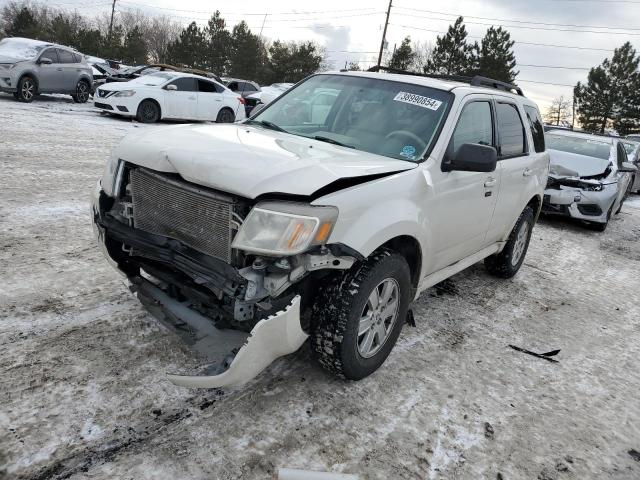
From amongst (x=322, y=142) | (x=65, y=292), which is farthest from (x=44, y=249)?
(x=322, y=142)

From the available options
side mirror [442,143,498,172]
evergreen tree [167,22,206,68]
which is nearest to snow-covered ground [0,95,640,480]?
side mirror [442,143,498,172]

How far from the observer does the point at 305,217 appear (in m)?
2.55

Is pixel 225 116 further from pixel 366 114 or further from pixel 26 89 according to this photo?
pixel 366 114

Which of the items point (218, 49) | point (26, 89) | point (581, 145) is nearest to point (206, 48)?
point (218, 49)

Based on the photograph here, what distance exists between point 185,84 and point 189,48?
44181mm

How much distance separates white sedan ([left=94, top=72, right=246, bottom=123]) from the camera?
14.4 m

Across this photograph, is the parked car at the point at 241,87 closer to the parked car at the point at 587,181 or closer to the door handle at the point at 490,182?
the parked car at the point at 587,181

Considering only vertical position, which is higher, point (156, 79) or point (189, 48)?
point (189, 48)

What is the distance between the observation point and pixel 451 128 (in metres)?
3.68

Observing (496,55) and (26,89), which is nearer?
(26,89)

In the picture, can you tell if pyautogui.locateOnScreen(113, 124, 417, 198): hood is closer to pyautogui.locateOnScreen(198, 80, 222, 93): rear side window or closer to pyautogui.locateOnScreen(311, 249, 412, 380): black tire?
pyautogui.locateOnScreen(311, 249, 412, 380): black tire

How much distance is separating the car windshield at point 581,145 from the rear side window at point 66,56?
13855mm

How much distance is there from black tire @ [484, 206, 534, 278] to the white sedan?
11762 mm

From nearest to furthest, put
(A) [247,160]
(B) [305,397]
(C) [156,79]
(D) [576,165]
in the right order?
1. (A) [247,160]
2. (B) [305,397]
3. (D) [576,165]
4. (C) [156,79]
